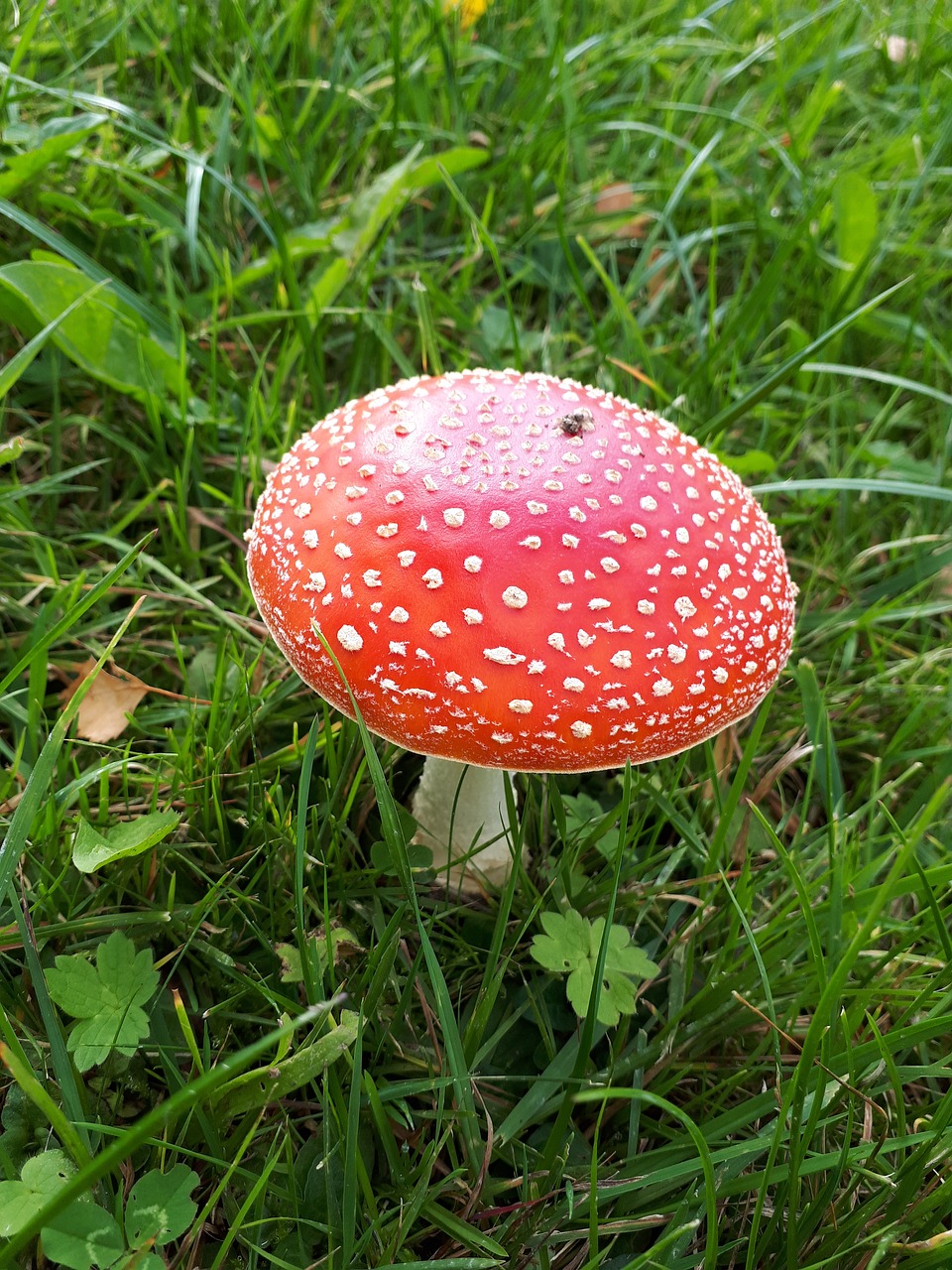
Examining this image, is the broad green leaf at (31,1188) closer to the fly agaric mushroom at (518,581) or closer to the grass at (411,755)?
the grass at (411,755)

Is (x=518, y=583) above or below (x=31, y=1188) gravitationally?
above

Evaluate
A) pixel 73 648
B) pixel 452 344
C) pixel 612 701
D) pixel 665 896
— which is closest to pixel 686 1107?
pixel 665 896

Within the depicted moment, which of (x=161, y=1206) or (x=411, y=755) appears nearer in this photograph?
(x=161, y=1206)

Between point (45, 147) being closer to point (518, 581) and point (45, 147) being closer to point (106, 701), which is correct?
point (106, 701)

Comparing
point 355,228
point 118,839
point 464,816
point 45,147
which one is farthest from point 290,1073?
point 355,228

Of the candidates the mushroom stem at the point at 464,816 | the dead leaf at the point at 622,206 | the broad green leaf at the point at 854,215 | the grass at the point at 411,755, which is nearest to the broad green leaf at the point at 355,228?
the grass at the point at 411,755

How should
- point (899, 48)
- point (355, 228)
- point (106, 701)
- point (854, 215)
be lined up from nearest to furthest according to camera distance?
1. point (106, 701)
2. point (355, 228)
3. point (854, 215)
4. point (899, 48)

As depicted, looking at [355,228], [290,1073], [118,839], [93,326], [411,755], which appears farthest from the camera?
[355,228]
